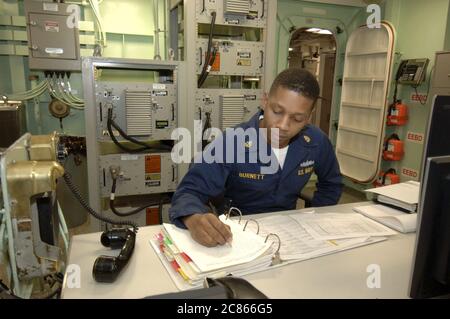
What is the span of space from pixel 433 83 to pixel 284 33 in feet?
5.70

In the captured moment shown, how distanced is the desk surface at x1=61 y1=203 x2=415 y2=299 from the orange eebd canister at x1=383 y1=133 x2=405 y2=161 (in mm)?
3022

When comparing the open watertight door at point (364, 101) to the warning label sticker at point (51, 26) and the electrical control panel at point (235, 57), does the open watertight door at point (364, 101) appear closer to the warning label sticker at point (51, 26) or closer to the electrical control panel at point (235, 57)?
the electrical control panel at point (235, 57)

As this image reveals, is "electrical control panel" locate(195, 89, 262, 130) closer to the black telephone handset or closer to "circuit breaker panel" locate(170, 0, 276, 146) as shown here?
"circuit breaker panel" locate(170, 0, 276, 146)

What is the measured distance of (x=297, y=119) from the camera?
139cm

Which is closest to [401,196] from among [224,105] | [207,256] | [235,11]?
[207,256]

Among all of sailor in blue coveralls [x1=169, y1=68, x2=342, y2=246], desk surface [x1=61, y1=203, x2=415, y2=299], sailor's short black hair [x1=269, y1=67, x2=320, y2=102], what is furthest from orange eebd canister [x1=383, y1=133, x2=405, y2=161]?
desk surface [x1=61, y1=203, x2=415, y2=299]

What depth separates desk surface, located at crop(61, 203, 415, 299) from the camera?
0.86 meters

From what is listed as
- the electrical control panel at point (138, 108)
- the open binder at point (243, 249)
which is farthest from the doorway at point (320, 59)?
the open binder at point (243, 249)

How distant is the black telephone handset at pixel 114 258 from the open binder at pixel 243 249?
0.29 ft

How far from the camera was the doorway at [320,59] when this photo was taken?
5219 millimetres

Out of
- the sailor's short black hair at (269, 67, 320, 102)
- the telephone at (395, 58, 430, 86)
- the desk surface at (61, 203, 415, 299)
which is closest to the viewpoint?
the desk surface at (61, 203, 415, 299)

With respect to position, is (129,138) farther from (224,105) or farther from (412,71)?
(412,71)

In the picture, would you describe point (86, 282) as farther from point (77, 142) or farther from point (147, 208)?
point (77, 142)
